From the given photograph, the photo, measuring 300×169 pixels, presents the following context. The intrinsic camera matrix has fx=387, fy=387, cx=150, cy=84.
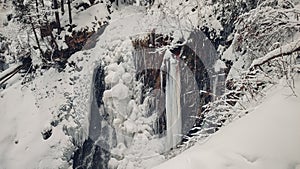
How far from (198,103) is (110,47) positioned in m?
2.59

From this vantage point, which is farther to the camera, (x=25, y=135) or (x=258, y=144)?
(x=25, y=135)

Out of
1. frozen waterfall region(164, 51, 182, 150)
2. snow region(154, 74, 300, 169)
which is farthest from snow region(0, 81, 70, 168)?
snow region(154, 74, 300, 169)

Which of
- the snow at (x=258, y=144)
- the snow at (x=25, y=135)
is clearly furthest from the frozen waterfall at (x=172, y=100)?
the snow at (x=258, y=144)

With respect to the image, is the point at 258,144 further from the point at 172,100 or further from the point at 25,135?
the point at 25,135

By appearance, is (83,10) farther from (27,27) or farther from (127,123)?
(127,123)

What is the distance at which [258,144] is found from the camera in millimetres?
1951

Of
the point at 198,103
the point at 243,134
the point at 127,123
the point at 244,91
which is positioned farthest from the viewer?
the point at 127,123

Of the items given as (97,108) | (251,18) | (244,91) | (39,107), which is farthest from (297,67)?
(39,107)

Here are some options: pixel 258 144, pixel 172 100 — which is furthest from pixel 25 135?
pixel 258 144

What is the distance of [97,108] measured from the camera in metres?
7.76

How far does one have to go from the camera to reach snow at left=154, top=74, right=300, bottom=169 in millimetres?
1864

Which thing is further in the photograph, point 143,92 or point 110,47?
point 110,47

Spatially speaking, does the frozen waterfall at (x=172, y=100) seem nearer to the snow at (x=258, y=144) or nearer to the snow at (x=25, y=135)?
the snow at (x=25, y=135)

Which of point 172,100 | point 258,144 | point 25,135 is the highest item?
point 258,144
